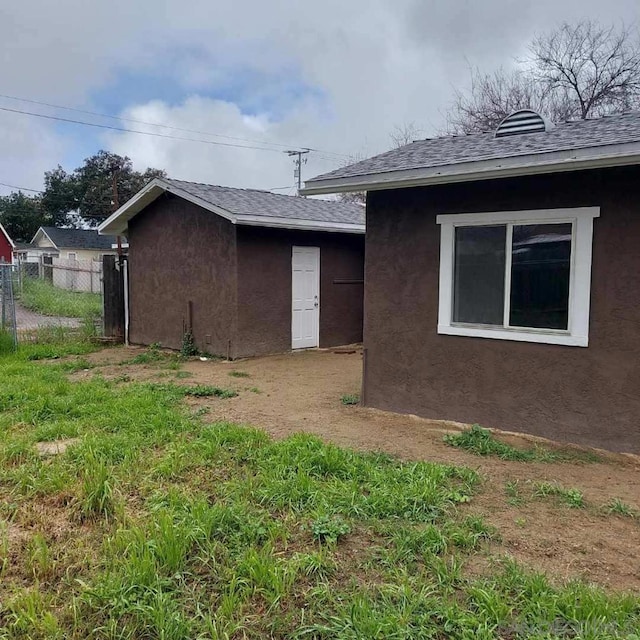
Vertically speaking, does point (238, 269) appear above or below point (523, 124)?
below

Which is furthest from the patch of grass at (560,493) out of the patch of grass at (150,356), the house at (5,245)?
the house at (5,245)

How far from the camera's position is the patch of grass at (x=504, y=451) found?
16.1 feet

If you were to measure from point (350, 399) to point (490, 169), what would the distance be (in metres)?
3.26

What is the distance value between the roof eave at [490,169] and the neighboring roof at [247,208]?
12.1ft

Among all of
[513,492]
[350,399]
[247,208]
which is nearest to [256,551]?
[513,492]

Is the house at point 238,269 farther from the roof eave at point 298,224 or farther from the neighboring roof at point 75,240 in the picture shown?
the neighboring roof at point 75,240

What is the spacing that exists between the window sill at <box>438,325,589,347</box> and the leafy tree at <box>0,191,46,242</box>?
4956cm

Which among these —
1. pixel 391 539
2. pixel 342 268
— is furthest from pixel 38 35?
pixel 391 539

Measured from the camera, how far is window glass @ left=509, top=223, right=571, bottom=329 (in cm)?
521

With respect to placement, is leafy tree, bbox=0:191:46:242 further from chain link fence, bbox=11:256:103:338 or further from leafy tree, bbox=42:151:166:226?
chain link fence, bbox=11:256:103:338

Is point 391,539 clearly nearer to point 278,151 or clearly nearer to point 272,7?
point 272,7

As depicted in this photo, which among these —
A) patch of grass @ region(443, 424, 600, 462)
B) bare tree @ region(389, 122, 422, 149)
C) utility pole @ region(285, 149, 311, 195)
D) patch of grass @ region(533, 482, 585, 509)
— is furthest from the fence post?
utility pole @ region(285, 149, 311, 195)

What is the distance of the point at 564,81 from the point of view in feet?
69.9

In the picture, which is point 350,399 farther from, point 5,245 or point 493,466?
point 5,245
